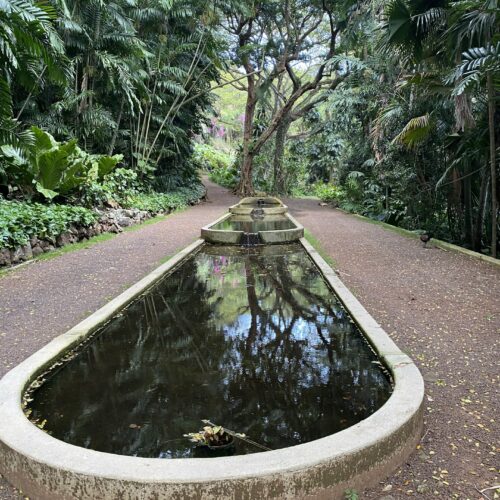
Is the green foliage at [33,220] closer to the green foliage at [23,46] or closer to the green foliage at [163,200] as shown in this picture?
the green foliage at [23,46]

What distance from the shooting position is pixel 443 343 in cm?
433

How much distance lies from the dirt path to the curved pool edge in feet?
0.55

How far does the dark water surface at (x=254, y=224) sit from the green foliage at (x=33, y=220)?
3.76m

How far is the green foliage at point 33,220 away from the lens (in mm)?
7516

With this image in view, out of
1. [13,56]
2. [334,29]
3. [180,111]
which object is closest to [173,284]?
[13,56]

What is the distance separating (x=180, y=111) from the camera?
69.5 feet

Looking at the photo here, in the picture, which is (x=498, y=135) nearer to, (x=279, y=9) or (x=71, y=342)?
(x=71, y=342)

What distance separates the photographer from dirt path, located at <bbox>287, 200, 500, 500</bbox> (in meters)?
2.50

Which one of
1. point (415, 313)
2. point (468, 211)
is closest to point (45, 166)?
point (415, 313)

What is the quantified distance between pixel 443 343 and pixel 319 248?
554 centimetres

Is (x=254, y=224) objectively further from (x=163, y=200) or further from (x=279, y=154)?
(x=279, y=154)

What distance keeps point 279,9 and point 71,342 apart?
22.1 m

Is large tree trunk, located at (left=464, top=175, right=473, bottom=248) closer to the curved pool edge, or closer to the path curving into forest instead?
the path curving into forest

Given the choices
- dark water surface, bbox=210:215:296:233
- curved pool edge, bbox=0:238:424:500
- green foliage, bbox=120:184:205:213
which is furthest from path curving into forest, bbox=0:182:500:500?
green foliage, bbox=120:184:205:213
